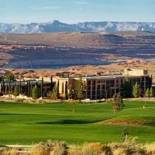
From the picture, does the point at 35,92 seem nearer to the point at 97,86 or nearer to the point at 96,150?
the point at 97,86

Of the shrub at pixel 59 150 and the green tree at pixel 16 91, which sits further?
the green tree at pixel 16 91

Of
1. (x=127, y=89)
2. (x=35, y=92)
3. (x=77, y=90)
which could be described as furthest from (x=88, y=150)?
(x=127, y=89)

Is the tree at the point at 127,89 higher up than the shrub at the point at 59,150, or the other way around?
the shrub at the point at 59,150

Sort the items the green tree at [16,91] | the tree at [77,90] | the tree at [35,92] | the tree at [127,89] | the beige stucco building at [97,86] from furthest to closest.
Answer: the tree at [127,89] → the beige stucco building at [97,86] → the green tree at [16,91] → the tree at [77,90] → the tree at [35,92]

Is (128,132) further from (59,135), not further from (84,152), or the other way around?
(84,152)

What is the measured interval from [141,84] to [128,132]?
89264mm

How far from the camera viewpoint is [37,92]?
125750 millimetres

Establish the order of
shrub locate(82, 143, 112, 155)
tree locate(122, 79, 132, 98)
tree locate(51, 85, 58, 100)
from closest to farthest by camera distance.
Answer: shrub locate(82, 143, 112, 155) → tree locate(51, 85, 58, 100) → tree locate(122, 79, 132, 98)

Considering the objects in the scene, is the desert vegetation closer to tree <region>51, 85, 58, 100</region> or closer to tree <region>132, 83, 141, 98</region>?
tree <region>51, 85, 58, 100</region>

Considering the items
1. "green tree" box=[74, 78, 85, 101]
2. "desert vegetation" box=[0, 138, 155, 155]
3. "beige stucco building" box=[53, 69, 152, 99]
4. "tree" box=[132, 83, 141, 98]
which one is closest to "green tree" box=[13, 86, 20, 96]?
"beige stucco building" box=[53, 69, 152, 99]

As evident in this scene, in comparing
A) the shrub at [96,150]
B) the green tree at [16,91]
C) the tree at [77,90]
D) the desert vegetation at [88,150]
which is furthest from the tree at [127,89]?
the shrub at [96,150]

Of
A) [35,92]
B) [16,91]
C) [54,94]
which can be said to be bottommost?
[54,94]

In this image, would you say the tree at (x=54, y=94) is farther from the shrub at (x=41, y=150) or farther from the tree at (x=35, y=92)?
the shrub at (x=41, y=150)

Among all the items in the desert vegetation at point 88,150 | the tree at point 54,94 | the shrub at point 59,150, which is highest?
the shrub at point 59,150
